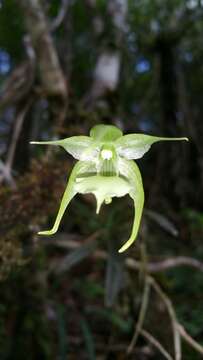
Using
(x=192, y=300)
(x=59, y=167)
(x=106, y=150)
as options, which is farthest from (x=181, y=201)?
(x=106, y=150)

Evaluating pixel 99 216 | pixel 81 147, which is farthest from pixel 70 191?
pixel 99 216

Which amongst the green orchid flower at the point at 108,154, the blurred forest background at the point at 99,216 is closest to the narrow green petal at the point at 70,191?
the green orchid flower at the point at 108,154

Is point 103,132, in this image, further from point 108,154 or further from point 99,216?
point 99,216

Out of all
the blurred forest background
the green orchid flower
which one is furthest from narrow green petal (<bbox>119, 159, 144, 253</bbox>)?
the blurred forest background

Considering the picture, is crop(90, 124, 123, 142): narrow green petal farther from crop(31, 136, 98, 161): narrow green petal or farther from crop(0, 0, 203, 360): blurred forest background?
crop(0, 0, 203, 360): blurred forest background

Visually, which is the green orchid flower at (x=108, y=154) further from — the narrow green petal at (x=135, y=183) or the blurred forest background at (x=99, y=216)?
the blurred forest background at (x=99, y=216)

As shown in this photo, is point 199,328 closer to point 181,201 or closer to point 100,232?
point 100,232
